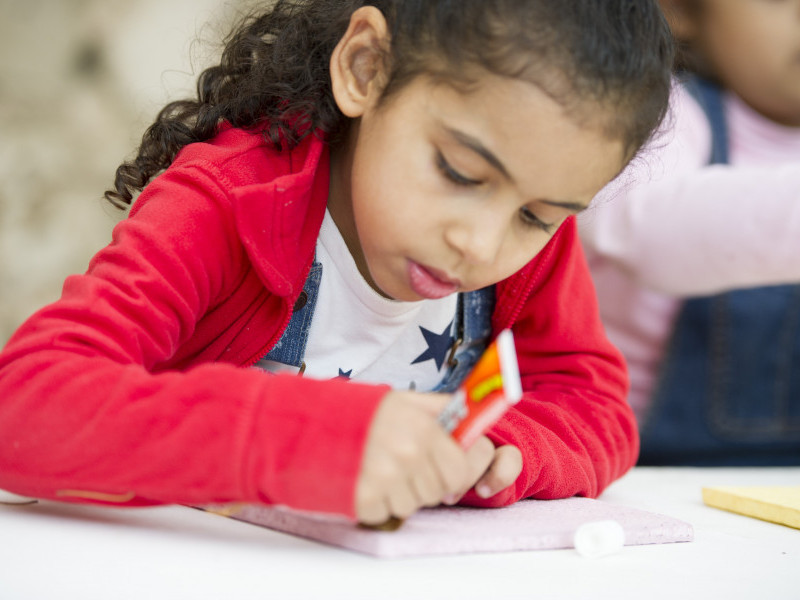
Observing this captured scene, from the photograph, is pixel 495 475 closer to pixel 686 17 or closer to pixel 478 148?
pixel 478 148

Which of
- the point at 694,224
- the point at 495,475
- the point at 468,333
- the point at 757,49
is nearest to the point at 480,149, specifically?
the point at 495,475

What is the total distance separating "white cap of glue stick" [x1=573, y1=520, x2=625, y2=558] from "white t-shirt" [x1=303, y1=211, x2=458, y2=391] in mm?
338

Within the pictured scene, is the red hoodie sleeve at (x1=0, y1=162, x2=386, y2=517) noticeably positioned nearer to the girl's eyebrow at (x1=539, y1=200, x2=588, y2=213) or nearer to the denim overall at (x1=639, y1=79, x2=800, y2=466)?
the girl's eyebrow at (x1=539, y1=200, x2=588, y2=213)

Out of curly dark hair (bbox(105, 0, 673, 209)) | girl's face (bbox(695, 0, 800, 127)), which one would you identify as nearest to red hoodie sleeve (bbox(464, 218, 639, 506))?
curly dark hair (bbox(105, 0, 673, 209))

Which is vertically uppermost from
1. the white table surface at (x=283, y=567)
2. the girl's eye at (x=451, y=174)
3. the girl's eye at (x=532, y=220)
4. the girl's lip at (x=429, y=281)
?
the girl's eye at (x=451, y=174)

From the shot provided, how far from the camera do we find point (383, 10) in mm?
755

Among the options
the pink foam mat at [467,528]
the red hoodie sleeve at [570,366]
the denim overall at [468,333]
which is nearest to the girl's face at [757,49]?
the red hoodie sleeve at [570,366]

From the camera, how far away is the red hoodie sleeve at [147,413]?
486mm

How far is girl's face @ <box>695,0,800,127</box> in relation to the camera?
1194 mm

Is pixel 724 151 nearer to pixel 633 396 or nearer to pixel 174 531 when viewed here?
pixel 633 396

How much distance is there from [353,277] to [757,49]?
0.74 m

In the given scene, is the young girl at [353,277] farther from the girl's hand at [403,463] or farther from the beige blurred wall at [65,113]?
the beige blurred wall at [65,113]

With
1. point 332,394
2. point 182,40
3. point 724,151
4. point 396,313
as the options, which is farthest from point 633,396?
point 182,40

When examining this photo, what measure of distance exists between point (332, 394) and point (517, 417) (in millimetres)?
304
